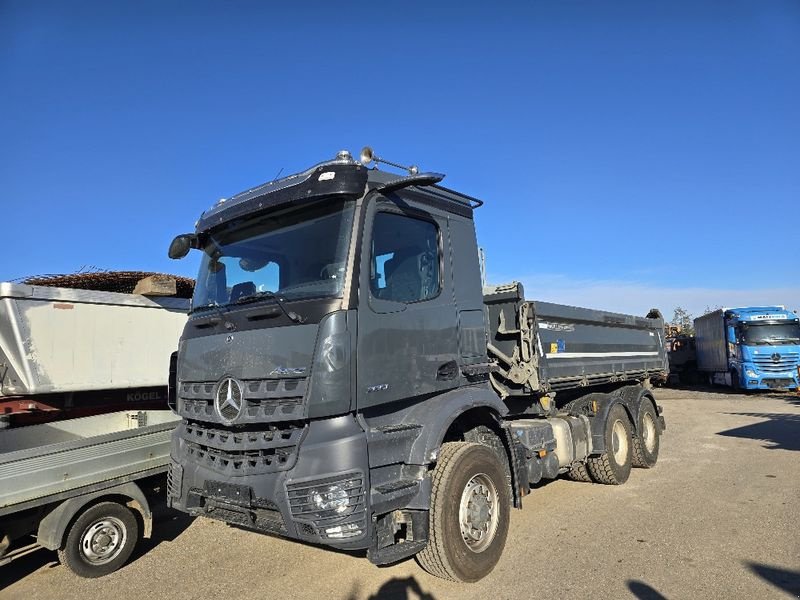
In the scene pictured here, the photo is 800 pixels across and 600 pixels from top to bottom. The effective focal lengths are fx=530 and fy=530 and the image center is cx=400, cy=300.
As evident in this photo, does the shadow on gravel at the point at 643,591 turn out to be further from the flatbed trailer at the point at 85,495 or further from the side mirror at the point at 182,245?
the side mirror at the point at 182,245

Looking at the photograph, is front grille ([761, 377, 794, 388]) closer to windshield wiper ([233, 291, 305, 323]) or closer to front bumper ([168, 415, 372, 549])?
front bumper ([168, 415, 372, 549])

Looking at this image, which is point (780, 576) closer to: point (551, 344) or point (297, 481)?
point (551, 344)

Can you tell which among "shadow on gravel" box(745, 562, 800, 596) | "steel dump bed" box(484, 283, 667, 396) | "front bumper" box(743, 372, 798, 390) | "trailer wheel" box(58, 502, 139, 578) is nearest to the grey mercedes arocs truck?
"steel dump bed" box(484, 283, 667, 396)

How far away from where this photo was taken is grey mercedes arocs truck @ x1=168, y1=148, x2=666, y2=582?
3400 millimetres

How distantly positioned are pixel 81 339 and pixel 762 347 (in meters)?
22.2

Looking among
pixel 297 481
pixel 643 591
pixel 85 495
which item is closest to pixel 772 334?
pixel 643 591

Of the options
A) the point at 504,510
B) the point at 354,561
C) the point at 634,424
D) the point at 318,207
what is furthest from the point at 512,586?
the point at 634,424

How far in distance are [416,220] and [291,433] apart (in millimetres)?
1962

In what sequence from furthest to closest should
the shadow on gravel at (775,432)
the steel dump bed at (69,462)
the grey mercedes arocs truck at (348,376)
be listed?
the shadow on gravel at (775,432)
the steel dump bed at (69,462)
the grey mercedes arocs truck at (348,376)

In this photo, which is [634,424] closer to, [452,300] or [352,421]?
[452,300]

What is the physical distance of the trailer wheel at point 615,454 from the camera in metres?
7.08

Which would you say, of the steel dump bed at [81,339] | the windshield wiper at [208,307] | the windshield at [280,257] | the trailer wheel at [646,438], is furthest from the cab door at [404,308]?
the trailer wheel at [646,438]

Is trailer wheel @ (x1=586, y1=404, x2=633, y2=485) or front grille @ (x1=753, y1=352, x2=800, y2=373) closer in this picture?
trailer wheel @ (x1=586, y1=404, x2=633, y2=485)

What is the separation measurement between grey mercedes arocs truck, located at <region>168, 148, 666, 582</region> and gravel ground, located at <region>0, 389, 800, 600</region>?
54 cm
